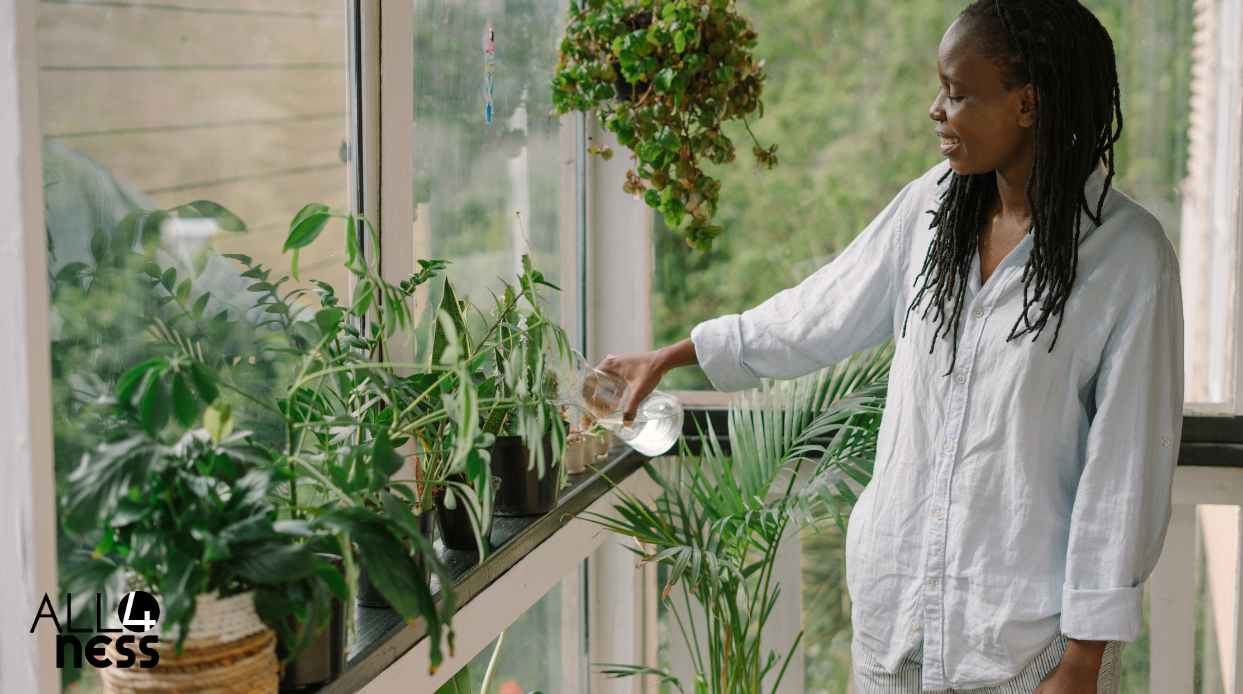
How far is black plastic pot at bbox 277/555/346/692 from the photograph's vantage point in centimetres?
121

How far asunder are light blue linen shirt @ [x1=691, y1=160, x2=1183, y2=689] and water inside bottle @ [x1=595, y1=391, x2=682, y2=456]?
12.3 inches

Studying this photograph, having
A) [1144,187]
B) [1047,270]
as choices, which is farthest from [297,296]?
[1144,187]

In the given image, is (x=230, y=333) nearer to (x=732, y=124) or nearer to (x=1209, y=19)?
(x=732, y=124)

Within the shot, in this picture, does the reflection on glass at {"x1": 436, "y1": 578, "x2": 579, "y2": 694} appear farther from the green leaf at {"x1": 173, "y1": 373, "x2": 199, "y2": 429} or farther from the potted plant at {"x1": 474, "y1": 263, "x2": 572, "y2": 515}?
the green leaf at {"x1": 173, "y1": 373, "x2": 199, "y2": 429}

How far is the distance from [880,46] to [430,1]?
1.04m

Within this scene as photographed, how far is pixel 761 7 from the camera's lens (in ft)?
Result: 8.32

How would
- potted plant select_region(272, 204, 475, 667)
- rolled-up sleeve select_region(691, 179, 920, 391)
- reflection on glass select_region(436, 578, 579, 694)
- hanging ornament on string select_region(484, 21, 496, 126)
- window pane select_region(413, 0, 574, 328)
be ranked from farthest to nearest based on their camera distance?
reflection on glass select_region(436, 578, 579, 694), hanging ornament on string select_region(484, 21, 496, 126), window pane select_region(413, 0, 574, 328), rolled-up sleeve select_region(691, 179, 920, 391), potted plant select_region(272, 204, 475, 667)

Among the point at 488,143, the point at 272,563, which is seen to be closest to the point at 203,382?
the point at 272,563

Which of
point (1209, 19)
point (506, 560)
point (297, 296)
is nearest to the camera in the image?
point (297, 296)

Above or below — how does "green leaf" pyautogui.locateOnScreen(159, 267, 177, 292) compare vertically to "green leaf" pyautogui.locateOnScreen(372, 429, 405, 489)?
above

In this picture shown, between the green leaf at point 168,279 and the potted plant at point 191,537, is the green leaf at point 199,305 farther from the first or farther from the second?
the potted plant at point 191,537

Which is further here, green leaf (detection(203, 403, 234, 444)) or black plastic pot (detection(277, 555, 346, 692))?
black plastic pot (detection(277, 555, 346, 692))

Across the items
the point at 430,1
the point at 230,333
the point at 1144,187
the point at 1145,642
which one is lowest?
the point at 1145,642

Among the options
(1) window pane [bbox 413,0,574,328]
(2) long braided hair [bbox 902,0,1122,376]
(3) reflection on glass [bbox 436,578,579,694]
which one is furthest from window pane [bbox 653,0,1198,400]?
(2) long braided hair [bbox 902,0,1122,376]
